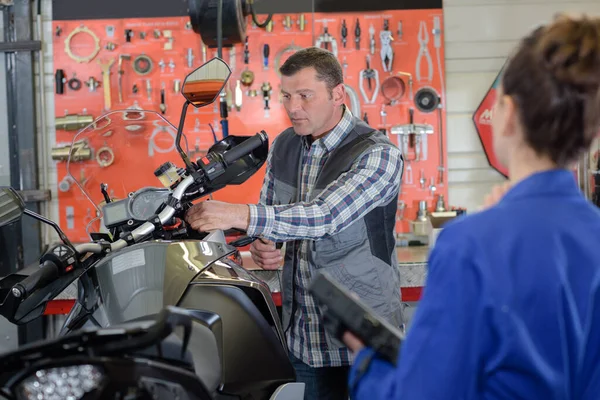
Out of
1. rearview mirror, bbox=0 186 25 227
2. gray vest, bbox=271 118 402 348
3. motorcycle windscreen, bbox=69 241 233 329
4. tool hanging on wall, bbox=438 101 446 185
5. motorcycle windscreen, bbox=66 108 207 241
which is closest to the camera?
motorcycle windscreen, bbox=69 241 233 329

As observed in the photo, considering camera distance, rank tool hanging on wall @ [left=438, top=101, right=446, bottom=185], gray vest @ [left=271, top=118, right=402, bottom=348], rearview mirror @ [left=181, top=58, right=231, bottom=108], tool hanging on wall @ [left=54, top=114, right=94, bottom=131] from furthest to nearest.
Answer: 1. tool hanging on wall @ [left=438, top=101, right=446, bottom=185]
2. tool hanging on wall @ [left=54, top=114, right=94, bottom=131]
3. gray vest @ [left=271, top=118, right=402, bottom=348]
4. rearview mirror @ [left=181, top=58, right=231, bottom=108]

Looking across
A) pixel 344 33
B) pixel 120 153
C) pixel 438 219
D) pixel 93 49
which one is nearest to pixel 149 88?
pixel 93 49

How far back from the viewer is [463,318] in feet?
3.18

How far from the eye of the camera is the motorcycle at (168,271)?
5.52 ft

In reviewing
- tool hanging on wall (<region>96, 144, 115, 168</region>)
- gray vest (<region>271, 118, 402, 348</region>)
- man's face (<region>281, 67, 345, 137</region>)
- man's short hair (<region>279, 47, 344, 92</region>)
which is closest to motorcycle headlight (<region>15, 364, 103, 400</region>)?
tool hanging on wall (<region>96, 144, 115, 168</region>)

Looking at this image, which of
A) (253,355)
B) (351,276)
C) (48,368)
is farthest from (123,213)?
(351,276)

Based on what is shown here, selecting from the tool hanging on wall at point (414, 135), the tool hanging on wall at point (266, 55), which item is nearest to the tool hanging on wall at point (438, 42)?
the tool hanging on wall at point (414, 135)

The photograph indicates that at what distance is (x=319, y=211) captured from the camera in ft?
7.39

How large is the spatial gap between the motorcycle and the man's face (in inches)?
19.9

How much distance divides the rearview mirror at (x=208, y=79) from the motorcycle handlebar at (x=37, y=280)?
602mm

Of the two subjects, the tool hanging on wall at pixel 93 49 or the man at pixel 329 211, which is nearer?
the man at pixel 329 211

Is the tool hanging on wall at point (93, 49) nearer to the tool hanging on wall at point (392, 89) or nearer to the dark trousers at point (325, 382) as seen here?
the tool hanging on wall at point (392, 89)

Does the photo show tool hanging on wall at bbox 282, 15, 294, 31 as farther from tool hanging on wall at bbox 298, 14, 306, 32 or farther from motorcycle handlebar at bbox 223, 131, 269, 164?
motorcycle handlebar at bbox 223, 131, 269, 164

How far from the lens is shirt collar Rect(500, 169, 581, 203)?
103 cm
